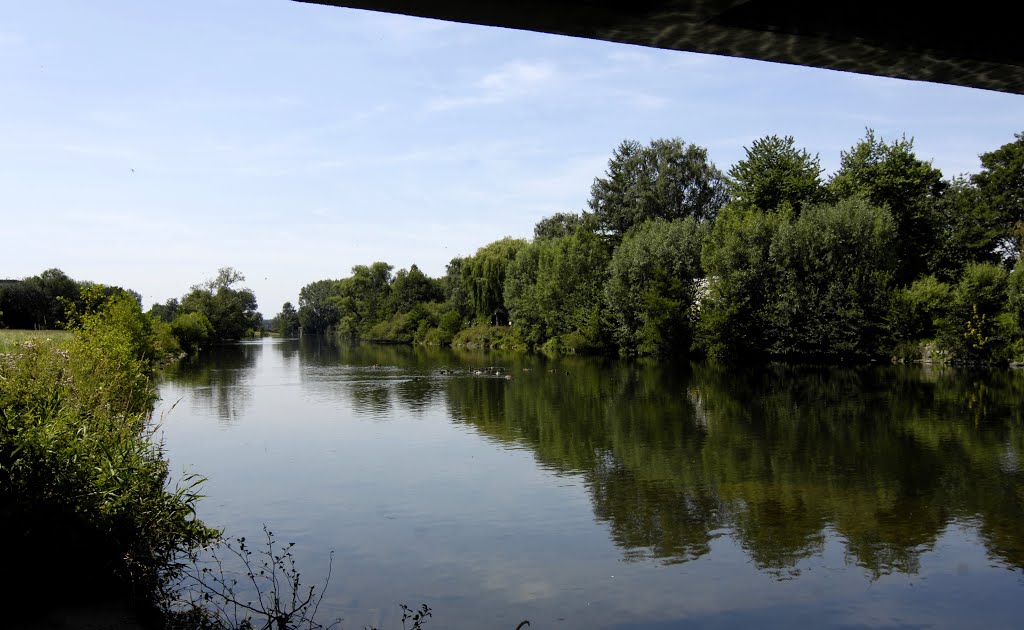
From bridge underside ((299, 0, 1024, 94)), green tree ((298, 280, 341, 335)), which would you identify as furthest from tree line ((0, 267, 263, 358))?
green tree ((298, 280, 341, 335))

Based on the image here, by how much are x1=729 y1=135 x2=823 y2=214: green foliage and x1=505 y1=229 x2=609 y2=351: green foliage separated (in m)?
12.2

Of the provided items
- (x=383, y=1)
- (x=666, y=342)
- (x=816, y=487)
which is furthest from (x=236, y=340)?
(x=383, y=1)

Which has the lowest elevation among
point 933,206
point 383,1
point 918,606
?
point 918,606

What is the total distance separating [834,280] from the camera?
36.9 m

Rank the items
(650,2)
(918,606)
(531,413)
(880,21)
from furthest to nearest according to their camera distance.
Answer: (531,413)
(918,606)
(880,21)
(650,2)

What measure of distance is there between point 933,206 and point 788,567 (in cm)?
4240

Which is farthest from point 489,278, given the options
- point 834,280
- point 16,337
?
point 16,337

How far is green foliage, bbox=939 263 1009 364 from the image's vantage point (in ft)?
107

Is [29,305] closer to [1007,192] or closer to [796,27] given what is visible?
[796,27]

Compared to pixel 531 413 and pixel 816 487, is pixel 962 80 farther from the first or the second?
pixel 531 413

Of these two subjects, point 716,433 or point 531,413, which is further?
point 531,413

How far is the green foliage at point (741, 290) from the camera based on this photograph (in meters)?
38.8

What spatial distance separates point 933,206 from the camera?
43875 mm

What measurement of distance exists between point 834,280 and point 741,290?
453 cm
